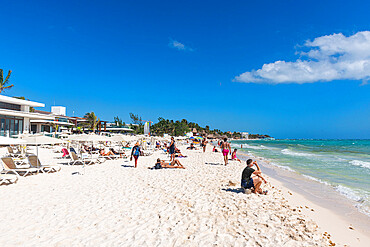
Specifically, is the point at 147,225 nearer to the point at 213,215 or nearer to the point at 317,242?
the point at 213,215

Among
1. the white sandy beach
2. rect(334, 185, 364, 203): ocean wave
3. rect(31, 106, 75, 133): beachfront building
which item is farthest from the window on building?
rect(334, 185, 364, 203): ocean wave

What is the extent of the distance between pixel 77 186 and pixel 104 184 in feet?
2.60

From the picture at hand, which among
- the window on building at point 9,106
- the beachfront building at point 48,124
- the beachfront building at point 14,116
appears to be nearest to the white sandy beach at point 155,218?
the beachfront building at point 14,116

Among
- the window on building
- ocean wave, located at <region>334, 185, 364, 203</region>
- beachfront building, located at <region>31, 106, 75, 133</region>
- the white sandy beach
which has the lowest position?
ocean wave, located at <region>334, 185, 364, 203</region>

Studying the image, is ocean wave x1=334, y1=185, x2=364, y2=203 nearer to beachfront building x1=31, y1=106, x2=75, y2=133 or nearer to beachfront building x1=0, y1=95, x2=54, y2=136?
beachfront building x1=0, y1=95, x2=54, y2=136

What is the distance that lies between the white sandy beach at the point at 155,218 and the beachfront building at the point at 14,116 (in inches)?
777

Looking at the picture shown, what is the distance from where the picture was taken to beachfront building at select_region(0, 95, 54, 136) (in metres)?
22.0

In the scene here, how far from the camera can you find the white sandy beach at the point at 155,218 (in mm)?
3602

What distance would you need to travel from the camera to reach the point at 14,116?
934 inches

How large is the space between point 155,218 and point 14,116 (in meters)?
26.6

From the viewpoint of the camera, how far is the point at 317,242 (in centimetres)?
373

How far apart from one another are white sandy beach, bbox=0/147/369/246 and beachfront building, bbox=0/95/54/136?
19743 millimetres

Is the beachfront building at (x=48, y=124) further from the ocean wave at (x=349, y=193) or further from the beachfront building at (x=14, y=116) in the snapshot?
the ocean wave at (x=349, y=193)

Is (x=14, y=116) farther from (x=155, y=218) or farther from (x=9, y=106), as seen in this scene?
(x=155, y=218)
